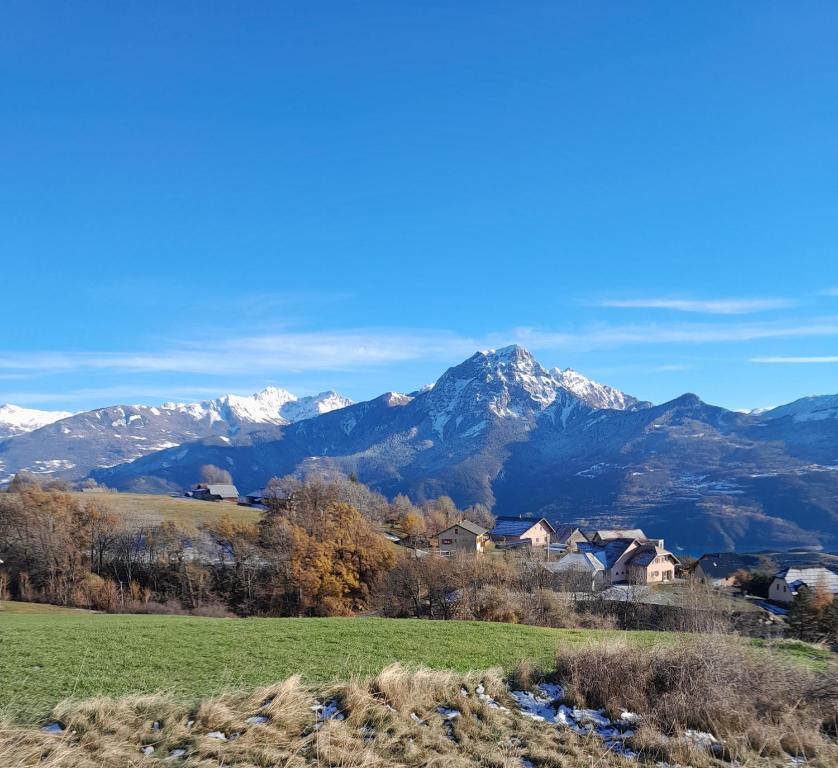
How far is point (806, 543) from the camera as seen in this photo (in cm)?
19825

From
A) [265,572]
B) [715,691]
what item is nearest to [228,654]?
[715,691]

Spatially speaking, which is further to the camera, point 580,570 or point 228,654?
point 580,570

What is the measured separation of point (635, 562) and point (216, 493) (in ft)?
313

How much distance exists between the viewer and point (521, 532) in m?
104

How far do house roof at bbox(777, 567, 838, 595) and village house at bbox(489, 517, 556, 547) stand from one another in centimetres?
3644

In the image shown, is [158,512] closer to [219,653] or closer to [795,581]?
[219,653]

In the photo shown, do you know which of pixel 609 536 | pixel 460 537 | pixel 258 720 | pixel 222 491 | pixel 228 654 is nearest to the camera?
pixel 258 720

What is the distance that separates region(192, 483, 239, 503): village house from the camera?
13900cm

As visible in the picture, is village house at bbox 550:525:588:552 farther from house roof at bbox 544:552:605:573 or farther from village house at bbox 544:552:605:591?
house roof at bbox 544:552:605:573

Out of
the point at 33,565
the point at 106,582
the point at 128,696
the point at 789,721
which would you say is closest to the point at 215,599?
the point at 106,582

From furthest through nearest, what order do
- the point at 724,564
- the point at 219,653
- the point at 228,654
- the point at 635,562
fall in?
the point at 724,564 < the point at 635,562 < the point at 219,653 < the point at 228,654

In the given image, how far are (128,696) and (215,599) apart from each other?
1859 inches

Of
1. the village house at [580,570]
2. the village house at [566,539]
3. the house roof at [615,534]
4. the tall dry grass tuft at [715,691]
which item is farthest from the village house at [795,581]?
the tall dry grass tuft at [715,691]

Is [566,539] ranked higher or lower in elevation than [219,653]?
lower
